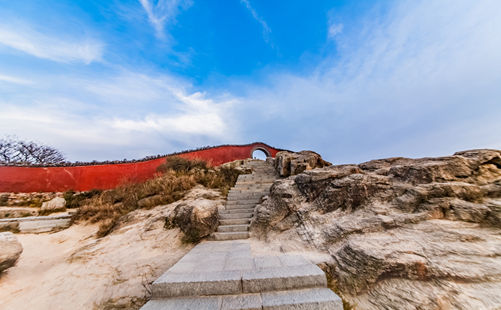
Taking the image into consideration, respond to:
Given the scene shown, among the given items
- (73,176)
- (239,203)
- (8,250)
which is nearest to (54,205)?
(73,176)

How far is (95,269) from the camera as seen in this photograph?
3.46 metres

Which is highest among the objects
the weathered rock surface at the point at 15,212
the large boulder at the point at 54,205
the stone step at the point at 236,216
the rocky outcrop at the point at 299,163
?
the rocky outcrop at the point at 299,163

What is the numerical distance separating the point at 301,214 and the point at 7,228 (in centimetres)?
985

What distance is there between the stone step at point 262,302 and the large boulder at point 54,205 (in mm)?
9952

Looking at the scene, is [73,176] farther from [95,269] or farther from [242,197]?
[242,197]

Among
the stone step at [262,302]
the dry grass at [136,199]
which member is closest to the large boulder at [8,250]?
the dry grass at [136,199]

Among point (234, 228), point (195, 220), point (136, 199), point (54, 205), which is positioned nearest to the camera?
point (195, 220)

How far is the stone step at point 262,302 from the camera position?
5.89 ft

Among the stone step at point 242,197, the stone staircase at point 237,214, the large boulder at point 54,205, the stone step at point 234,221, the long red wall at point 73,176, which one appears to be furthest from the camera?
the long red wall at point 73,176

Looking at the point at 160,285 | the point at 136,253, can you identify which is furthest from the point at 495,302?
the point at 136,253

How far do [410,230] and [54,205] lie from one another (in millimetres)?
13014

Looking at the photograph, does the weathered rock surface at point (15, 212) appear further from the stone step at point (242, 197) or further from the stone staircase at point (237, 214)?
the stone staircase at point (237, 214)

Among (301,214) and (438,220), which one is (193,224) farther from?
(438,220)

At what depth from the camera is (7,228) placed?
19.4 ft
